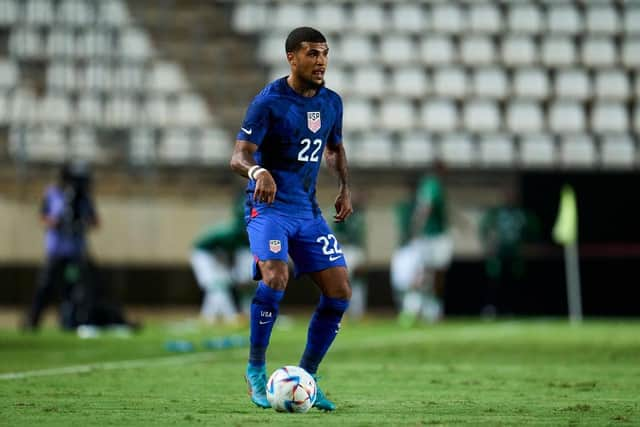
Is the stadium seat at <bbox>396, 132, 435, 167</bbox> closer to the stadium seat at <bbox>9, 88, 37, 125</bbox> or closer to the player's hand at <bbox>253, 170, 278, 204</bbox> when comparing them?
the stadium seat at <bbox>9, 88, 37, 125</bbox>

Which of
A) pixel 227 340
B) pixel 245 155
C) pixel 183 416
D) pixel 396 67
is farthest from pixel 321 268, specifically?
pixel 396 67

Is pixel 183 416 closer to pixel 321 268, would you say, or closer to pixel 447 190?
pixel 321 268

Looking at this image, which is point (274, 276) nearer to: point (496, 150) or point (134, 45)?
point (496, 150)

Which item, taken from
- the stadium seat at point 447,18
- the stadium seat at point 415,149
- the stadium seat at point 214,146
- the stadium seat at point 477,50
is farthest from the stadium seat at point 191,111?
the stadium seat at point 477,50

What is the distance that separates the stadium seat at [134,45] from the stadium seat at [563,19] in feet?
25.4

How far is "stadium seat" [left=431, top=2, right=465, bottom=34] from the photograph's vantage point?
24.4 meters

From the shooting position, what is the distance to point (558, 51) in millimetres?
24500

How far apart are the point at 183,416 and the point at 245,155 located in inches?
59.2

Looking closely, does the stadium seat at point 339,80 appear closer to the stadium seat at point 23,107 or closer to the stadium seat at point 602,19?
the stadium seat at point 23,107

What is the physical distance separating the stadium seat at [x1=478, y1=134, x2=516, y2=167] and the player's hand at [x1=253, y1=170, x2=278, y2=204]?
16.8m

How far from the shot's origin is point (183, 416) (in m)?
6.47

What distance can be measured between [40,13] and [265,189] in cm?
1855

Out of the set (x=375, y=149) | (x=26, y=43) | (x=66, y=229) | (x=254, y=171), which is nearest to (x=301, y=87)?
(x=254, y=171)

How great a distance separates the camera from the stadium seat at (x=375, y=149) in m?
23.2
